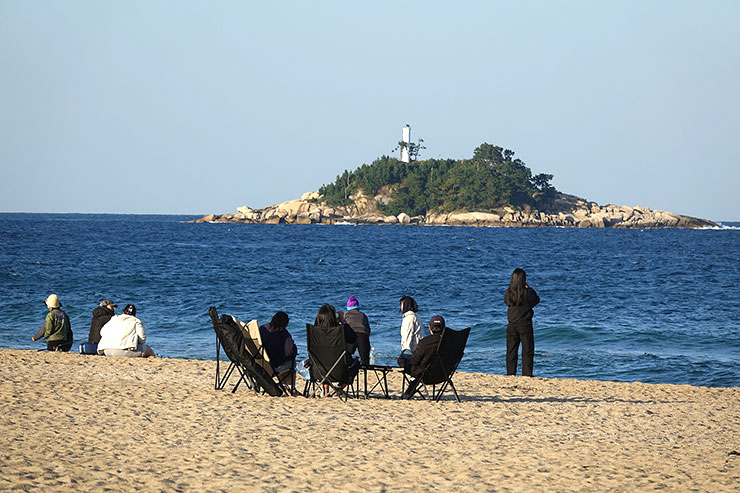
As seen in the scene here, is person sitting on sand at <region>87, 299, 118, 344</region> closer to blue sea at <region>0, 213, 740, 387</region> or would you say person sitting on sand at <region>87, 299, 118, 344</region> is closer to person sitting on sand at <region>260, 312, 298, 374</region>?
blue sea at <region>0, 213, 740, 387</region>

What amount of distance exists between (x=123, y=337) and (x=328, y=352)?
4773mm

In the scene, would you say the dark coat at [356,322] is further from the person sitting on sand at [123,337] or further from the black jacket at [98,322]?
the black jacket at [98,322]

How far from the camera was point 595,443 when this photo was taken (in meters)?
7.82

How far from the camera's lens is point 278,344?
32.9 ft

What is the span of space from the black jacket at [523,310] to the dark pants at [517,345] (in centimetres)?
9

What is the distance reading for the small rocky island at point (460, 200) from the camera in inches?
5684

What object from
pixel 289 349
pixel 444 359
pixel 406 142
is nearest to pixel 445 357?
pixel 444 359

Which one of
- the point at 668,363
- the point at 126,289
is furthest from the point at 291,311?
the point at 668,363

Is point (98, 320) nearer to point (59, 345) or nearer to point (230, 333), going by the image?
point (59, 345)

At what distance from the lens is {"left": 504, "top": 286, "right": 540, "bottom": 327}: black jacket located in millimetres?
12242

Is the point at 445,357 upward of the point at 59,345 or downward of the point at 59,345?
upward

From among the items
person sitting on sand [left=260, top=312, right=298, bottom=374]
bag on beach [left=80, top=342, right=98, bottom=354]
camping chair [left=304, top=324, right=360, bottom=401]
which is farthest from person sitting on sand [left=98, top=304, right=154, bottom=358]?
camping chair [left=304, top=324, right=360, bottom=401]

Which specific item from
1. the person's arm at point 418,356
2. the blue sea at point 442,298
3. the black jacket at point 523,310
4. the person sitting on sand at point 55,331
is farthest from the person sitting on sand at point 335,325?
the blue sea at point 442,298

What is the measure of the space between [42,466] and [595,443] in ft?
15.6
